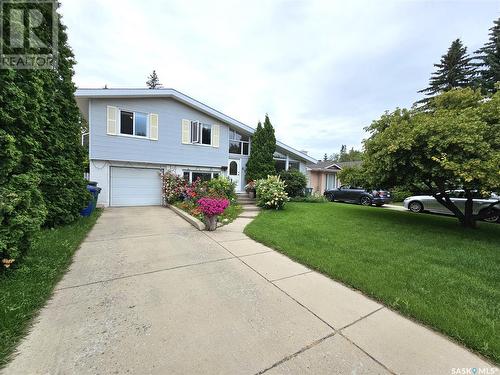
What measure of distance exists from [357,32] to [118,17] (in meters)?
7.75

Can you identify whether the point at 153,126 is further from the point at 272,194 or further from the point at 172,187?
the point at 272,194

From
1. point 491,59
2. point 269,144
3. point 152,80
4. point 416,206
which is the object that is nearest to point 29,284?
point 269,144

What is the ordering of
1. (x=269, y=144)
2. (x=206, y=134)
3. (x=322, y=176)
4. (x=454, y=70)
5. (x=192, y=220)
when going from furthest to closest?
(x=454, y=70), (x=322, y=176), (x=269, y=144), (x=206, y=134), (x=192, y=220)

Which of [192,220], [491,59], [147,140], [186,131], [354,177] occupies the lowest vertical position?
[192,220]

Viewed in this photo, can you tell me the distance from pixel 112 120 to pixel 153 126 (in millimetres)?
1783

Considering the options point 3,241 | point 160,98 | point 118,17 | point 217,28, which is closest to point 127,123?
point 160,98

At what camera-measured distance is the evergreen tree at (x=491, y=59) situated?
22906 millimetres

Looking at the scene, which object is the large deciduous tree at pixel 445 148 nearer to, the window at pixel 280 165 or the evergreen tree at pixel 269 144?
the evergreen tree at pixel 269 144

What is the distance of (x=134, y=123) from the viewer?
1095 cm

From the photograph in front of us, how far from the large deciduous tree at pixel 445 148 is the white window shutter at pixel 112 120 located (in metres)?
11.1

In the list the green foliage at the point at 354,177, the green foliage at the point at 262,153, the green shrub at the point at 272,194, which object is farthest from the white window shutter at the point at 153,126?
the green foliage at the point at 354,177

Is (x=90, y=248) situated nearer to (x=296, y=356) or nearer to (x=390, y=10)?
(x=296, y=356)

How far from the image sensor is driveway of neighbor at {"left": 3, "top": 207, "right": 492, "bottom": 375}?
189 cm

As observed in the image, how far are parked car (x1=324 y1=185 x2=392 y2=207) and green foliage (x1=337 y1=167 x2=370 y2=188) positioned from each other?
5.62 metres
